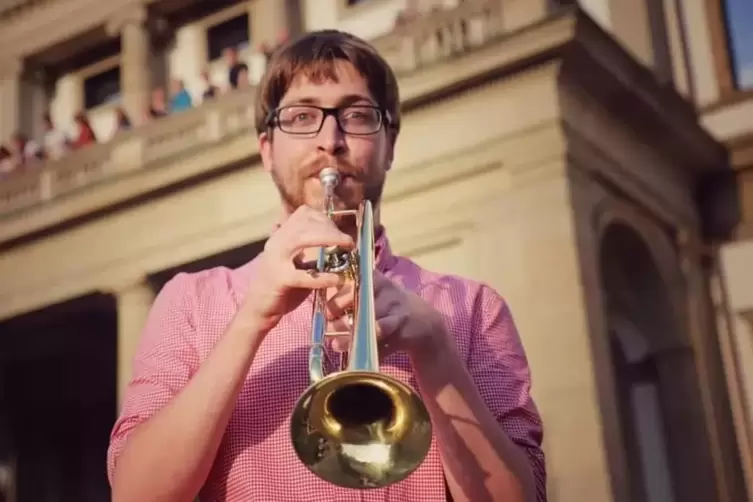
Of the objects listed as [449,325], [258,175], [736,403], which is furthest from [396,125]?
[736,403]

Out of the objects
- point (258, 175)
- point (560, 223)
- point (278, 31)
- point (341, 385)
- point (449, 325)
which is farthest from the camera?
point (278, 31)

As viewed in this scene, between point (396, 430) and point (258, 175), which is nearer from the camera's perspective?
point (396, 430)

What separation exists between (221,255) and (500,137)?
10.5 ft

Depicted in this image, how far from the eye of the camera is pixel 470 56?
28.0 ft

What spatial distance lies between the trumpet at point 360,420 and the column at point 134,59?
11998 mm

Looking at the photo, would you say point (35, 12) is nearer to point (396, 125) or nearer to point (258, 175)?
point (258, 175)

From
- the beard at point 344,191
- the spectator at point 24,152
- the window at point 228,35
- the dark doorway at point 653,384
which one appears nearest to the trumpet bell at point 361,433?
the beard at point 344,191

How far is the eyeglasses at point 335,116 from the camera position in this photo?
224cm

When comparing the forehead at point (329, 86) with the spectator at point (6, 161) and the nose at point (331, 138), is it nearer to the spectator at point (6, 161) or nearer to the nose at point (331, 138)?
the nose at point (331, 138)

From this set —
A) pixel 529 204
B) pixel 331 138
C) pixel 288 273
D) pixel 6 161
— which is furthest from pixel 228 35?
pixel 288 273

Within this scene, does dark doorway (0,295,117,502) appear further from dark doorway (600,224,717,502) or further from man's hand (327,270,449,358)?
man's hand (327,270,449,358)

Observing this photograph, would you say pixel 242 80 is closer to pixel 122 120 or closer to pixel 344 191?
pixel 122 120

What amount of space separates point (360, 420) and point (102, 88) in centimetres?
1389

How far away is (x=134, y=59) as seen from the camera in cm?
1372
